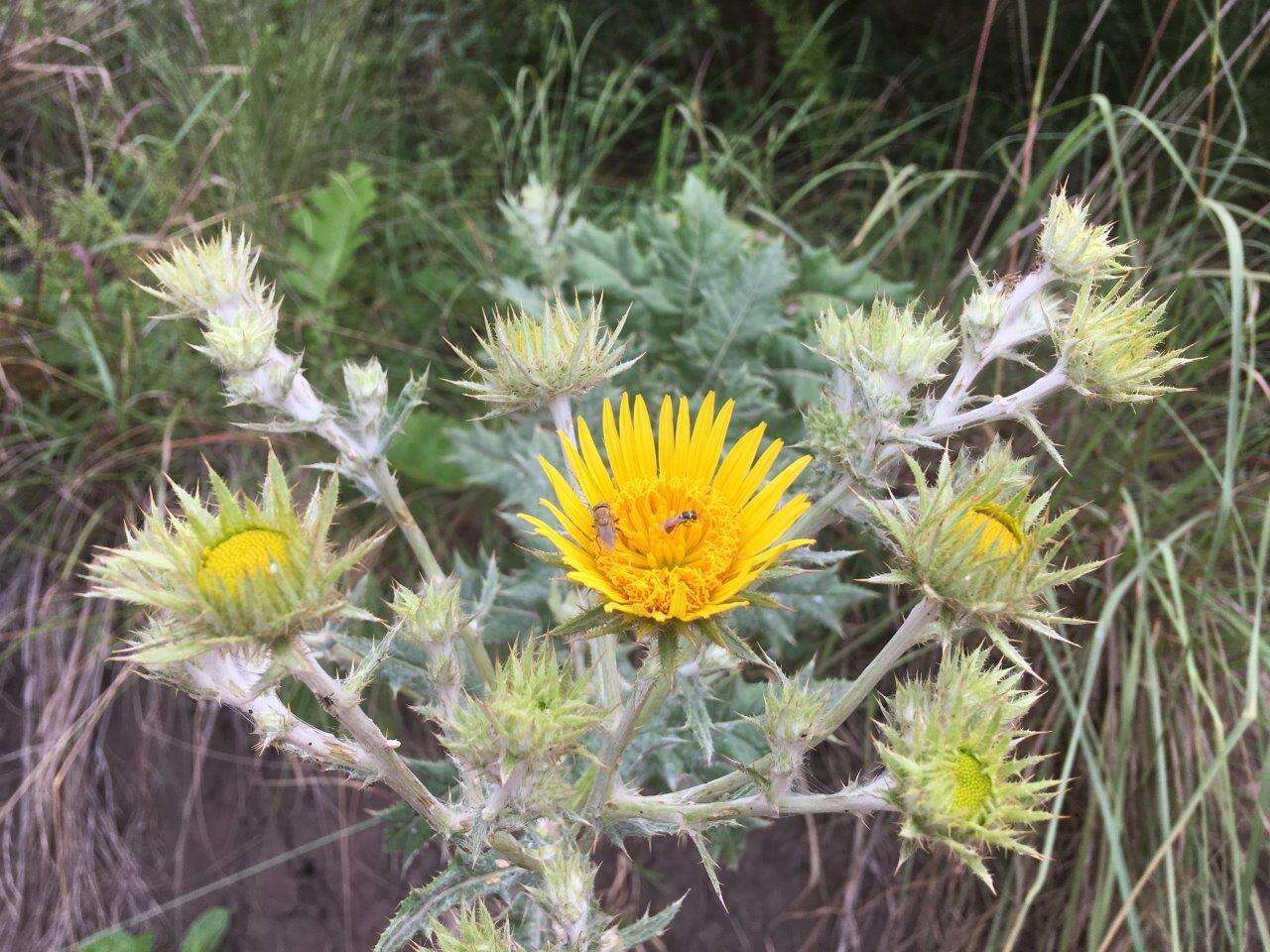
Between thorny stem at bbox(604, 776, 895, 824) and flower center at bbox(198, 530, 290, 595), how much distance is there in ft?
2.38

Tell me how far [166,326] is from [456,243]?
3.53ft

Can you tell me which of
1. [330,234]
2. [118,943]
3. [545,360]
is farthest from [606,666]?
[330,234]

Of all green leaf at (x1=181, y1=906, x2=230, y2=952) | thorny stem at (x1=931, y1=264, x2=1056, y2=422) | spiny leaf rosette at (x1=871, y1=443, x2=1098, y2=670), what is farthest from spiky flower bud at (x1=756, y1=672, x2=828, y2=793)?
green leaf at (x1=181, y1=906, x2=230, y2=952)

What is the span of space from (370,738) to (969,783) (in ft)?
2.87

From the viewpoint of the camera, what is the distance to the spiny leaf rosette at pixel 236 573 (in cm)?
124

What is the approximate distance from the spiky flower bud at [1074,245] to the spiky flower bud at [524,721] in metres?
1.14

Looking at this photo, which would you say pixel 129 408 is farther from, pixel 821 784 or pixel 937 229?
pixel 937 229

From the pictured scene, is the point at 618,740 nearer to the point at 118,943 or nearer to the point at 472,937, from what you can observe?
the point at 472,937

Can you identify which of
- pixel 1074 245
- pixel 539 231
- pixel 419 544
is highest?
pixel 539 231

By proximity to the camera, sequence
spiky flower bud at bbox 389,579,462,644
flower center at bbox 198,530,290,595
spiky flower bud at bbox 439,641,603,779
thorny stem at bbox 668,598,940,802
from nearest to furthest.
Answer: flower center at bbox 198,530,290,595 → spiky flower bud at bbox 439,641,603,779 → thorny stem at bbox 668,598,940,802 → spiky flower bud at bbox 389,579,462,644

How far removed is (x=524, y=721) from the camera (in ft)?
4.40

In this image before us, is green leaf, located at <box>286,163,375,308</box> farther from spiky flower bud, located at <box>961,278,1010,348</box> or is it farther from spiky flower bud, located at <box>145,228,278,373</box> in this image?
spiky flower bud, located at <box>961,278,1010,348</box>

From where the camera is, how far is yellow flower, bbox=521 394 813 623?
4.55 feet

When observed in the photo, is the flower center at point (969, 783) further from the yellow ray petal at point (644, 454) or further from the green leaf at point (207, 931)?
the green leaf at point (207, 931)
